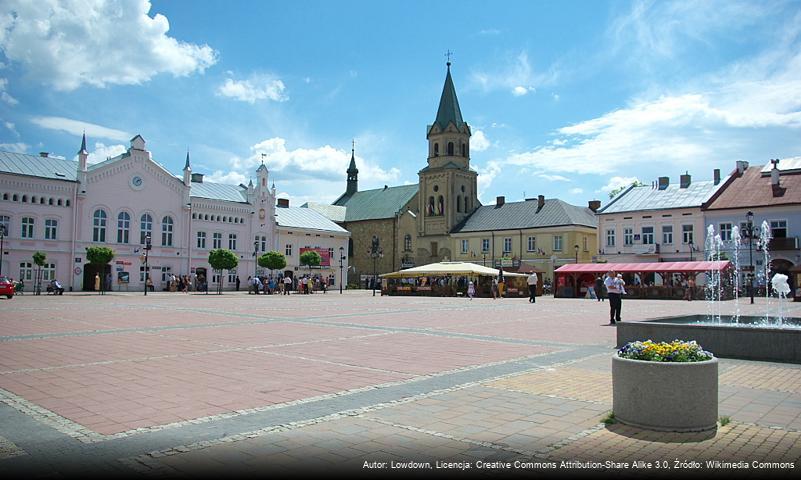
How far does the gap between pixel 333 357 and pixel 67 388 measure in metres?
4.29

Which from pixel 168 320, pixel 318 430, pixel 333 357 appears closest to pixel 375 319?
pixel 168 320

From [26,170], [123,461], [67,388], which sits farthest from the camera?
[26,170]

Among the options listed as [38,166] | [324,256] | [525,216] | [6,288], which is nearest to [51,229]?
[38,166]

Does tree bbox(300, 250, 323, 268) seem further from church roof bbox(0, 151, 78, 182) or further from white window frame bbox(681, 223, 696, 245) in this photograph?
white window frame bbox(681, 223, 696, 245)

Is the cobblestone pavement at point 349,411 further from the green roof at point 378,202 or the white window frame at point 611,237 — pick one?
the green roof at point 378,202

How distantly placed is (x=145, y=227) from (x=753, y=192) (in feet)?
175

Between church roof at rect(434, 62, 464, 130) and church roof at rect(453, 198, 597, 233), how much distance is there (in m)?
11.9

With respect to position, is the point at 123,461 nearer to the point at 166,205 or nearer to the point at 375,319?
the point at 375,319

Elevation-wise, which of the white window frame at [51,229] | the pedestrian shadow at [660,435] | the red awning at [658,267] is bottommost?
the pedestrian shadow at [660,435]

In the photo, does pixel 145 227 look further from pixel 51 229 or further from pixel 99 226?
pixel 51 229

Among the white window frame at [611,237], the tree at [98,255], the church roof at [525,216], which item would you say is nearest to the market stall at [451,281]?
the white window frame at [611,237]

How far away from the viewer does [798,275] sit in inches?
1553

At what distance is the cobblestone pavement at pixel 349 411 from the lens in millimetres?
4953

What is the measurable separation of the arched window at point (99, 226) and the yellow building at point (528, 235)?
3890 centimetres
